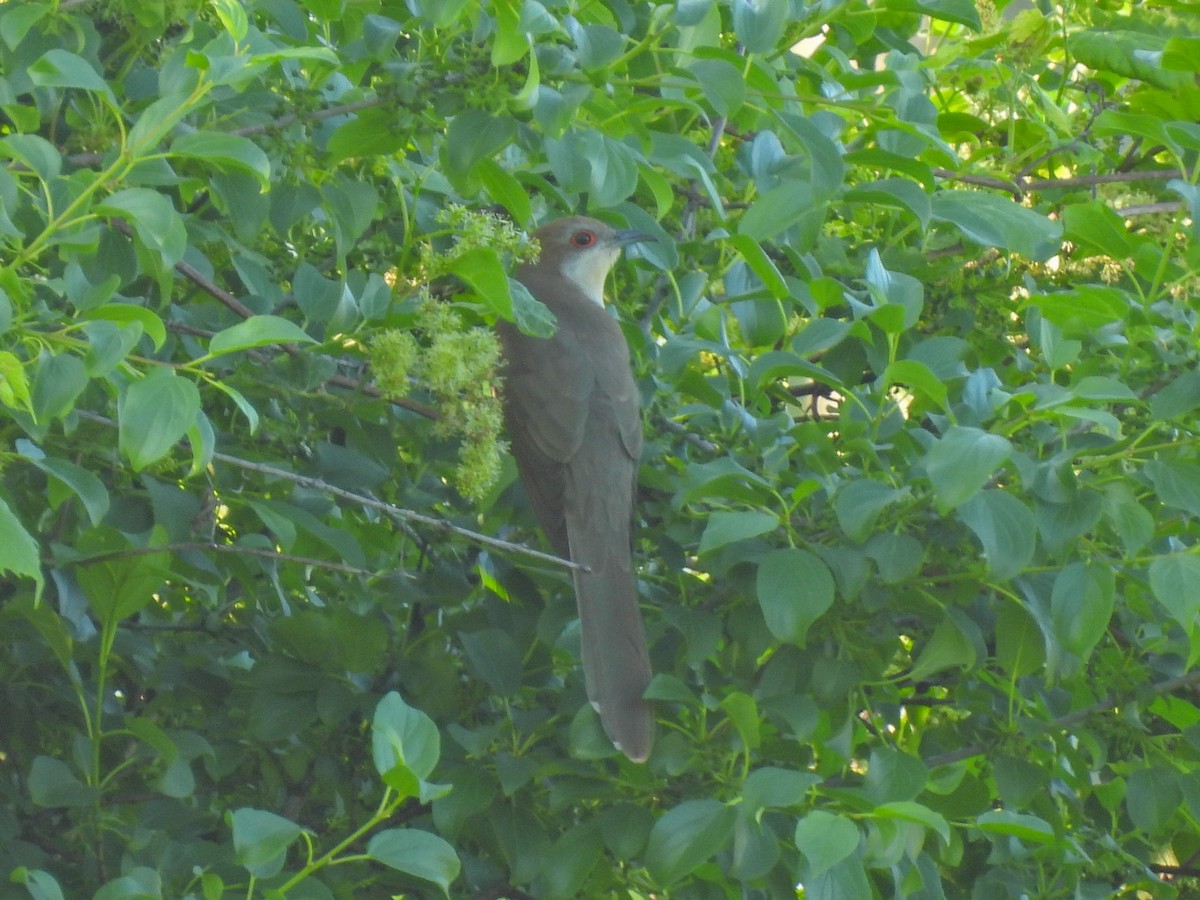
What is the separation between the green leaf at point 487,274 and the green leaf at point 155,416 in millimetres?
568

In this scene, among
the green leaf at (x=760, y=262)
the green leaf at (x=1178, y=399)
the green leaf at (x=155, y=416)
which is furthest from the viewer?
the green leaf at (x=760, y=262)

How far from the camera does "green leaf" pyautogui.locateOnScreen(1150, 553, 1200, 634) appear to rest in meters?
2.03

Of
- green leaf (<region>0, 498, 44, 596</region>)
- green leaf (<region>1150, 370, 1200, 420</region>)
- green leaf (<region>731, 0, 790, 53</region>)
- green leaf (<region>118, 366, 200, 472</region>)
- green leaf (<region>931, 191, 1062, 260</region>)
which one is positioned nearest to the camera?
green leaf (<region>0, 498, 44, 596</region>)

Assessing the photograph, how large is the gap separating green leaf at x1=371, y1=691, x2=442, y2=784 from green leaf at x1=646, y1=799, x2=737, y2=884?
433mm

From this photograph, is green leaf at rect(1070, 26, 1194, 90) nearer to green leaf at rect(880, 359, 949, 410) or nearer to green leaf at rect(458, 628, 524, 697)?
green leaf at rect(880, 359, 949, 410)

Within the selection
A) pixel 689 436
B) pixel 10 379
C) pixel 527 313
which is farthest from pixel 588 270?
pixel 10 379

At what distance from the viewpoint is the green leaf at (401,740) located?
6.08 feet

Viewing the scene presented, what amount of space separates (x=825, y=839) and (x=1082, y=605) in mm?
541

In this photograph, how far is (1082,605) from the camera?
7.02 feet

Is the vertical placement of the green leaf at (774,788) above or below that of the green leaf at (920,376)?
below

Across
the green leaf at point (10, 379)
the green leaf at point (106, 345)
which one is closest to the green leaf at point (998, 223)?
the green leaf at point (106, 345)

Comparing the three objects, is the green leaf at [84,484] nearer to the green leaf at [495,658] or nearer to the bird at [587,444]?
the green leaf at [495,658]

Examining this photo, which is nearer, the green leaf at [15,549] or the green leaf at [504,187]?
the green leaf at [15,549]

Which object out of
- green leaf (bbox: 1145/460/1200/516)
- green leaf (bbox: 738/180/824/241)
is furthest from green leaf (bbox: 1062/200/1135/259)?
green leaf (bbox: 1145/460/1200/516)
